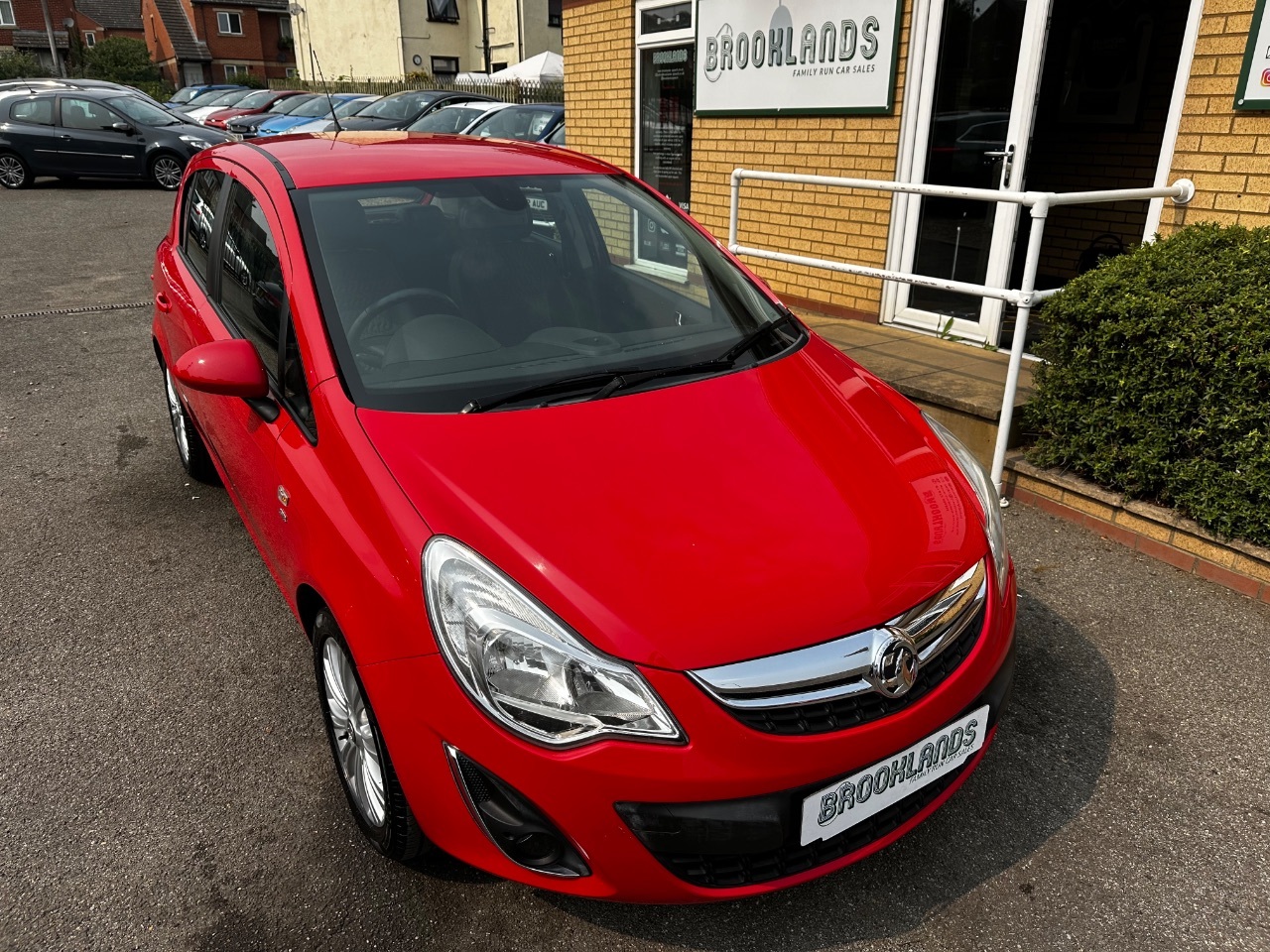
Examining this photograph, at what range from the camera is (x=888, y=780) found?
78.6 inches

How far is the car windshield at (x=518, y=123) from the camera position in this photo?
436 inches

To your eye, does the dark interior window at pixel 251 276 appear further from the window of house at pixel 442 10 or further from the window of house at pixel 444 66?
the window of house at pixel 442 10

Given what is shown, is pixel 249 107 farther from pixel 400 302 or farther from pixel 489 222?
pixel 400 302

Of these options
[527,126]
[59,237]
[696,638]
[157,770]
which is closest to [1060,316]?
[696,638]

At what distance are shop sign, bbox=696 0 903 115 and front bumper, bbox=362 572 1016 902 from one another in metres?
4.98

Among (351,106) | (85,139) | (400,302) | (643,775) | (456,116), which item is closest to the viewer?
(643,775)

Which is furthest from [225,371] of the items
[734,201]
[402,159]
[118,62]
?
[118,62]

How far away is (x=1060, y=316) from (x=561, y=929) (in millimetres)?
3202

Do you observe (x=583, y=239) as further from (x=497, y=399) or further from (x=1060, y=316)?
(x=1060, y=316)

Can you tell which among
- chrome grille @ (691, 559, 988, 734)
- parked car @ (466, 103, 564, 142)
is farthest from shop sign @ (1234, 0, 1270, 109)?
parked car @ (466, 103, 564, 142)

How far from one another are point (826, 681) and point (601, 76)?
774 centimetres

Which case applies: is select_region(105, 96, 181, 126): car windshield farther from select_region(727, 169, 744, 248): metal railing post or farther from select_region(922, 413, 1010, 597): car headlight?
select_region(922, 413, 1010, 597): car headlight

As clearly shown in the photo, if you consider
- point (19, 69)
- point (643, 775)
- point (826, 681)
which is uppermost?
point (19, 69)

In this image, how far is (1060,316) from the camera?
401 centimetres
